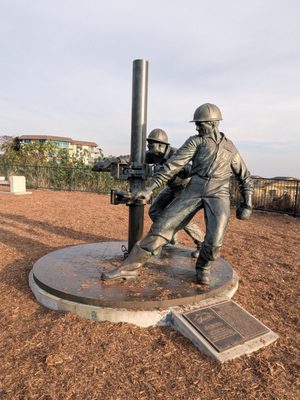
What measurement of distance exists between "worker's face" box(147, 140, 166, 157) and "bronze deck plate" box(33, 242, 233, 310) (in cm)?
145

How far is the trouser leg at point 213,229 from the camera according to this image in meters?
3.29

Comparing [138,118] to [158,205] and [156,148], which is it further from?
[158,205]

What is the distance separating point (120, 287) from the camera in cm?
340

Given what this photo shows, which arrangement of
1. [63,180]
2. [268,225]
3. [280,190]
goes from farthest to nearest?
[63,180]
[280,190]
[268,225]

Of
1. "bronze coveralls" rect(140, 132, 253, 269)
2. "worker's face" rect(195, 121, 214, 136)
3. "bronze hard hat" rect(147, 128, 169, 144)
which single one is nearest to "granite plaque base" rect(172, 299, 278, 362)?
"bronze coveralls" rect(140, 132, 253, 269)

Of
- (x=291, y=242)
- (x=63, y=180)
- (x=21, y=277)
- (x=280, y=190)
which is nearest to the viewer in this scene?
(x=21, y=277)

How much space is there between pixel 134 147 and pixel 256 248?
370 cm

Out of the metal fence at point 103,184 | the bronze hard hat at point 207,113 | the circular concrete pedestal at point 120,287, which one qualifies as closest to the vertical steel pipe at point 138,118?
the bronze hard hat at point 207,113

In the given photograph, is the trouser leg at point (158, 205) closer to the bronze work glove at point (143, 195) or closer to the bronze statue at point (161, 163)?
the bronze statue at point (161, 163)

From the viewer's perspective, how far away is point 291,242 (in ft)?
23.4

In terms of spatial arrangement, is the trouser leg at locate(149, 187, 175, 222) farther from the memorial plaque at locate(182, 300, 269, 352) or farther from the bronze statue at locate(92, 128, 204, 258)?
the memorial plaque at locate(182, 300, 269, 352)

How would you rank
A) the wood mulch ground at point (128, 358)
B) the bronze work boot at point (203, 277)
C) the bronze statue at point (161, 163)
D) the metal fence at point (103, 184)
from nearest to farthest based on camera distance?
the wood mulch ground at point (128, 358)
the bronze work boot at point (203, 277)
the bronze statue at point (161, 163)
the metal fence at point (103, 184)

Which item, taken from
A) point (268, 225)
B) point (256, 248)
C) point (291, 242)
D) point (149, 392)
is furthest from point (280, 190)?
point (149, 392)

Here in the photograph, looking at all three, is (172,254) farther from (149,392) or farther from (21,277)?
(149,392)
